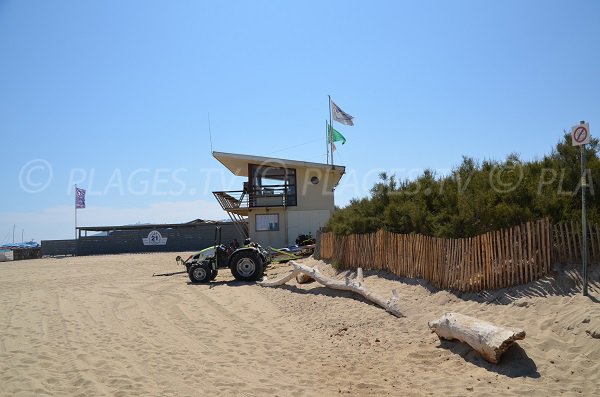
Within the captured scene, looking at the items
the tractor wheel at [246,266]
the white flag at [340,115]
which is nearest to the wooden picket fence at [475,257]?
the tractor wheel at [246,266]

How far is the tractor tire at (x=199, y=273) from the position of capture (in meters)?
14.5

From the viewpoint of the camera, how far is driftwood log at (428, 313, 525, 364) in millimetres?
A: 5566

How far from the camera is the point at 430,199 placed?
11250 millimetres

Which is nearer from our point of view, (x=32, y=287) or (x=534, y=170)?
(x=534, y=170)

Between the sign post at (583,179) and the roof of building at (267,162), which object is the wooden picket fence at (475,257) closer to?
the sign post at (583,179)

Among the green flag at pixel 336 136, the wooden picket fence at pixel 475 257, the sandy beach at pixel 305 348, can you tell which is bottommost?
the sandy beach at pixel 305 348

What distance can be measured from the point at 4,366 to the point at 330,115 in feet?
75.0

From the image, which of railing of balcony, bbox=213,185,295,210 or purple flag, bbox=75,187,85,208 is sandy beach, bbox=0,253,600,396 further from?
purple flag, bbox=75,187,85,208

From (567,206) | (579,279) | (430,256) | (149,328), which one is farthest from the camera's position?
(430,256)

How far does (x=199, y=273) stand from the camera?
14.6 metres

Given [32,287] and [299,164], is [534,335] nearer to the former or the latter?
[32,287]

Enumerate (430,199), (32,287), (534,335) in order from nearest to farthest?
(534,335) < (430,199) < (32,287)

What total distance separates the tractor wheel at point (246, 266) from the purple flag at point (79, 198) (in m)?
34.1

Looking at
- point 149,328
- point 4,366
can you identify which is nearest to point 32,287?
point 149,328
